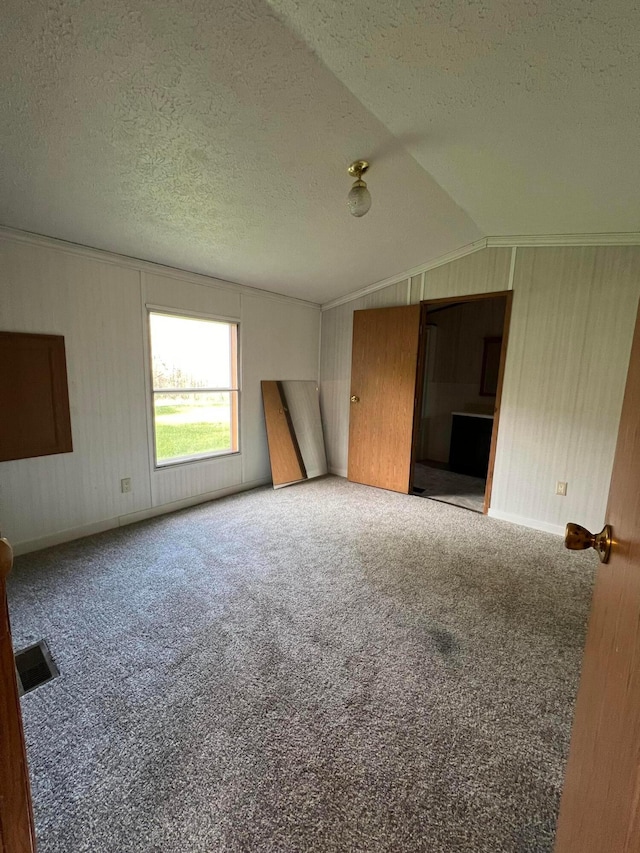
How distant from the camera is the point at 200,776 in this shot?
120 cm

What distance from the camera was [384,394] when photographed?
4.05 meters

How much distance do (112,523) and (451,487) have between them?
3.54 meters

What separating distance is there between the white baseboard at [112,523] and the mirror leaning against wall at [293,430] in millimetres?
530

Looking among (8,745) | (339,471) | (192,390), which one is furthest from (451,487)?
(8,745)

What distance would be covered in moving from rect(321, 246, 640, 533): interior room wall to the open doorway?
109 cm

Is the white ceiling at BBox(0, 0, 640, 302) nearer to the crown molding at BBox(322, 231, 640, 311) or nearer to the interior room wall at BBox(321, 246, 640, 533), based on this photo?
the crown molding at BBox(322, 231, 640, 311)

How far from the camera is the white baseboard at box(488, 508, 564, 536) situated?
3.11 metres

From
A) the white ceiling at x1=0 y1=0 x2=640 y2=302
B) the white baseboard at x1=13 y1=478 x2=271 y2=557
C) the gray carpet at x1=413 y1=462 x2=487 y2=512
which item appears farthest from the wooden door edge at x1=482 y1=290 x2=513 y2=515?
the white baseboard at x1=13 y1=478 x2=271 y2=557

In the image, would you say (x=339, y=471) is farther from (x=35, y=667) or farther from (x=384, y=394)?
(x=35, y=667)

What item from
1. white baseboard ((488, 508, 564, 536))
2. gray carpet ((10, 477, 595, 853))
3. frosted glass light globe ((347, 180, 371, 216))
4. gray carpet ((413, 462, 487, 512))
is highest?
frosted glass light globe ((347, 180, 371, 216))

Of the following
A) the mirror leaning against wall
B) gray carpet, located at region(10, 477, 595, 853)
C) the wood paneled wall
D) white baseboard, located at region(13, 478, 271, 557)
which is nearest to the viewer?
gray carpet, located at region(10, 477, 595, 853)

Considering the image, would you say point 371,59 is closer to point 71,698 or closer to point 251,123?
point 251,123

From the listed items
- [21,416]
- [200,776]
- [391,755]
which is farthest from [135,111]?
[391,755]

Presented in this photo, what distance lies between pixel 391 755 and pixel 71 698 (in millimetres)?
1283
